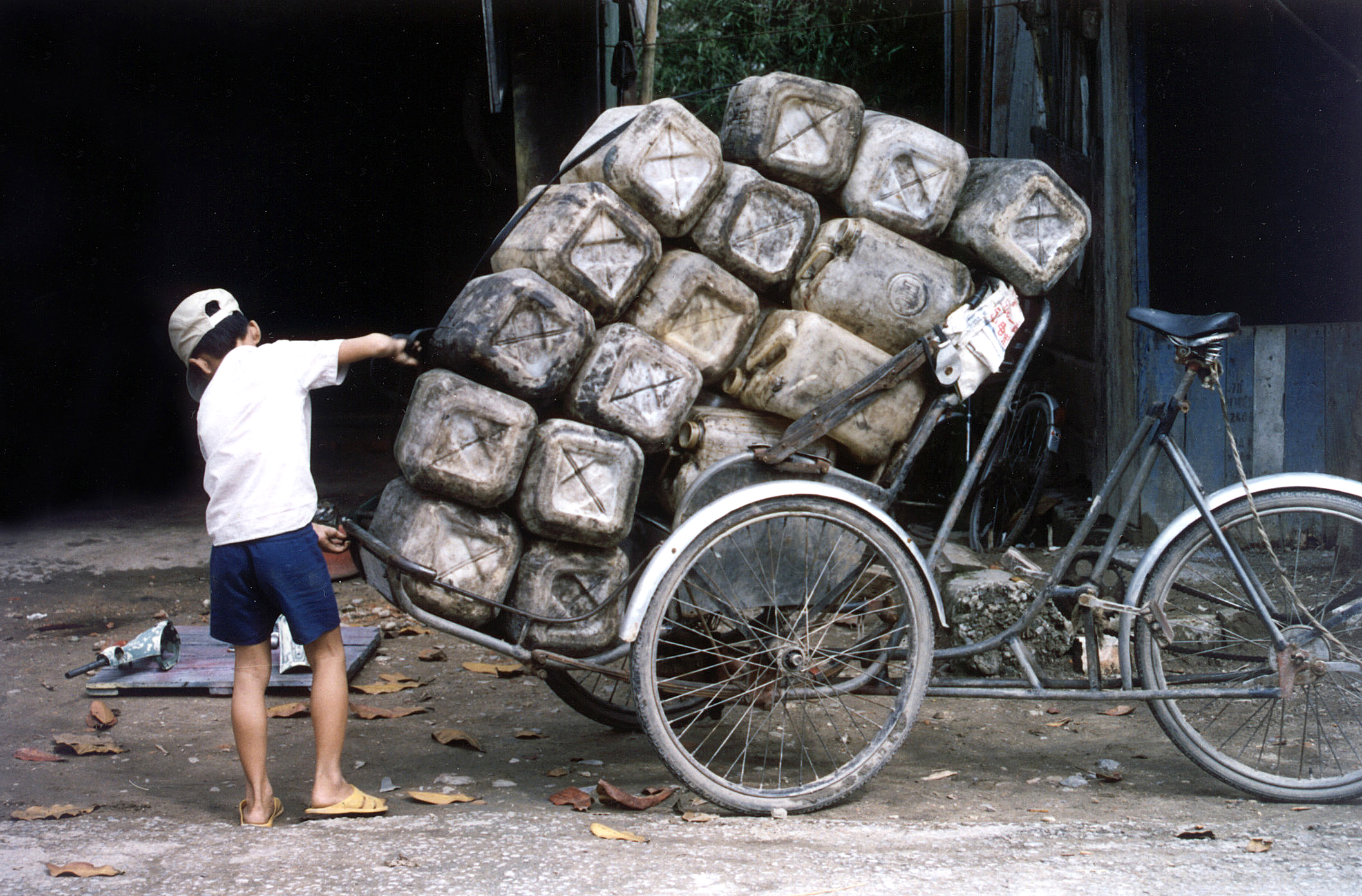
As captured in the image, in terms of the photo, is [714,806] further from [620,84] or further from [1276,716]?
[620,84]

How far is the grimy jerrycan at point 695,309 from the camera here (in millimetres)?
2727

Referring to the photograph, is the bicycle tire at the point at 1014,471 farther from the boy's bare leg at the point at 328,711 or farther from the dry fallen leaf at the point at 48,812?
the dry fallen leaf at the point at 48,812

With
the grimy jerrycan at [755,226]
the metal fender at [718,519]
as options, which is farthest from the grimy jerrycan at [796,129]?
the metal fender at [718,519]

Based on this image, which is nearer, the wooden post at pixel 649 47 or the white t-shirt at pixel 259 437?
the white t-shirt at pixel 259 437

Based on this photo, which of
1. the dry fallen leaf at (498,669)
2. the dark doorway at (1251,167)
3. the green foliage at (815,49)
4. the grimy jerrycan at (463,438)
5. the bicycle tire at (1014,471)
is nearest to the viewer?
the grimy jerrycan at (463,438)

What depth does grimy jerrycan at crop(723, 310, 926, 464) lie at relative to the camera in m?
2.75

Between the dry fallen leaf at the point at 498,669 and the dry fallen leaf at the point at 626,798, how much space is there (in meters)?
1.51

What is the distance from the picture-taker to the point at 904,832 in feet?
8.61

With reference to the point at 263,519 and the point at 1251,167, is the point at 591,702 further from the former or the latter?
the point at 1251,167

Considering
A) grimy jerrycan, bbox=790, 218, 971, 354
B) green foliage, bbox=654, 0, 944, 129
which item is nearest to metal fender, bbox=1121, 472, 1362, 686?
grimy jerrycan, bbox=790, 218, 971, 354

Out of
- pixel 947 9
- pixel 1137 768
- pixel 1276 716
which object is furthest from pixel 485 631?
pixel 947 9

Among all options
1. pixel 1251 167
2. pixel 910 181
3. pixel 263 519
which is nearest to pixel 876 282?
pixel 910 181

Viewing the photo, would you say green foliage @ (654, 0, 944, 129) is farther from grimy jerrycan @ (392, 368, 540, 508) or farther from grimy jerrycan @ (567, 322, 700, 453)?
grimy jerrycan @ (392, 368, 540, 508)

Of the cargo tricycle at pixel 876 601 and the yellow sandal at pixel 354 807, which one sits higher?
the cargo tricycle at pixel 876 601
